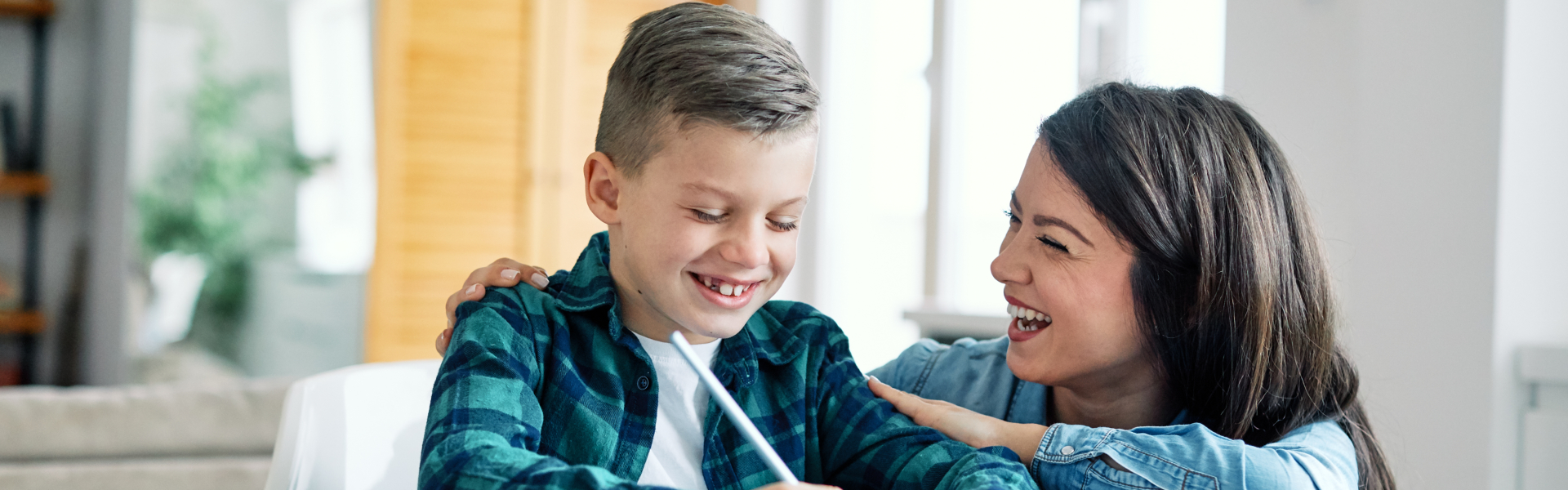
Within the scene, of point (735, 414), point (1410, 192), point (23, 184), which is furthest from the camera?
point (23, 184)

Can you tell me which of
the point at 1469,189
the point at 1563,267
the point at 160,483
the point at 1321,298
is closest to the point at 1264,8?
the point at 1469,189

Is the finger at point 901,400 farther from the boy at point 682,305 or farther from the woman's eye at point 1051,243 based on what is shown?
the woman's eye at point 1051,243

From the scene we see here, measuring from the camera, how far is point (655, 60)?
92cm

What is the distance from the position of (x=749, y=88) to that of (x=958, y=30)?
222 cm

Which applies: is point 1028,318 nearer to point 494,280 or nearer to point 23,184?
point 494,280

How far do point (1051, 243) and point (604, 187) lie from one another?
0.48 m

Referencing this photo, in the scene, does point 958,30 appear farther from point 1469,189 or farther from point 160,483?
point 160,483

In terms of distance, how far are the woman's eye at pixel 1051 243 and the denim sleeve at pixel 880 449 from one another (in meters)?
0.24

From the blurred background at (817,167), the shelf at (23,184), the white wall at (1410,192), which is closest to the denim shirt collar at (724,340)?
the blurred background at (817,167)

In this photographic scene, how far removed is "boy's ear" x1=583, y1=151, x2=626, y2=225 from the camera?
3.13 ft

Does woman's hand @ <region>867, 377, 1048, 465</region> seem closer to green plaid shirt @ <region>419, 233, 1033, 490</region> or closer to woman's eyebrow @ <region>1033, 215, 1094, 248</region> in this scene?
green plaid shirt @ <region>419, 233, 1033, 490</region>

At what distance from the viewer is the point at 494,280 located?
38.4 inches

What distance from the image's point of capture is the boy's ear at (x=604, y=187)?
954mm

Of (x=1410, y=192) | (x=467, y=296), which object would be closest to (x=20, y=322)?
(x=467, y=296)
